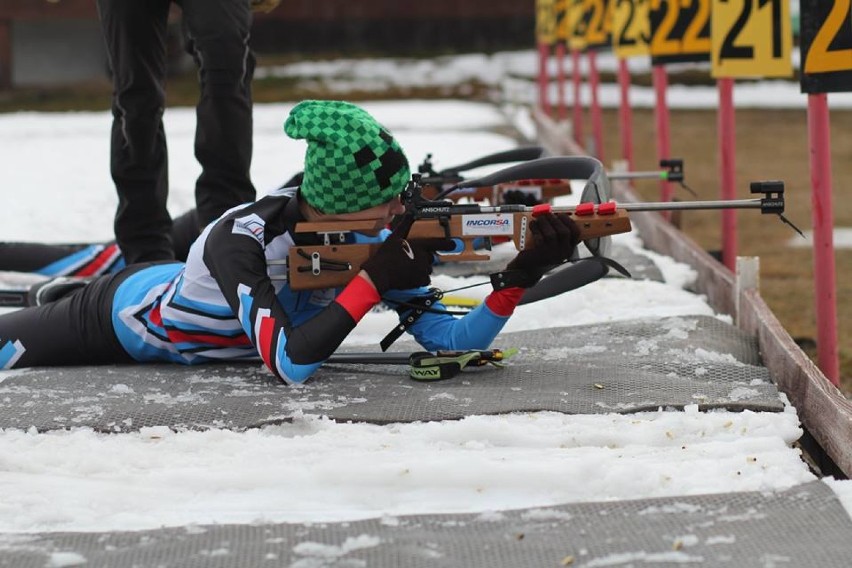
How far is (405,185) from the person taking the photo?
3.09 meters

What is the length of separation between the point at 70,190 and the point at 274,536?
17.0 feet

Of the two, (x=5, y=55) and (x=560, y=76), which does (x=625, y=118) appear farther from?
(x=5, y=55)

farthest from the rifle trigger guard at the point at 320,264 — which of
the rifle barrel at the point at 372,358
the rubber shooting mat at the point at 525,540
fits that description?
the rubber shooting mat at the point at 525,540

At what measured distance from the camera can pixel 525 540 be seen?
2.04 m

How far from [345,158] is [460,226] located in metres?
0.28

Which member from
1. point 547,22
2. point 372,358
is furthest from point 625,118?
point 547,22

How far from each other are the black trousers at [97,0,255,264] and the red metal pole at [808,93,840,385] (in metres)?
1.58

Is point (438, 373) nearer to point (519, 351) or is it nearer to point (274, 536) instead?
point (519, 351)

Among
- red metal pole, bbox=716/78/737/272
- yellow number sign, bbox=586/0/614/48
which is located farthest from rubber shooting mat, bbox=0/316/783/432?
yellow number sign, bbox=586/0/614/48

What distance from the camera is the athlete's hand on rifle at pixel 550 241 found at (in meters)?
2.88

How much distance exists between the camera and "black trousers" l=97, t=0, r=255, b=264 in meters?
3.91

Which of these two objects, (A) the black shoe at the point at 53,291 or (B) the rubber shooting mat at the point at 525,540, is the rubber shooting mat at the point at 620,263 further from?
(B) the rubber shooting mat at the point at 525,540

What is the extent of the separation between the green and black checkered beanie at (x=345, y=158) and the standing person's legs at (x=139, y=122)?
3.98ft

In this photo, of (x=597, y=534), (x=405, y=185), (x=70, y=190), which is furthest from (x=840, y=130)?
(x=597, y=534)
